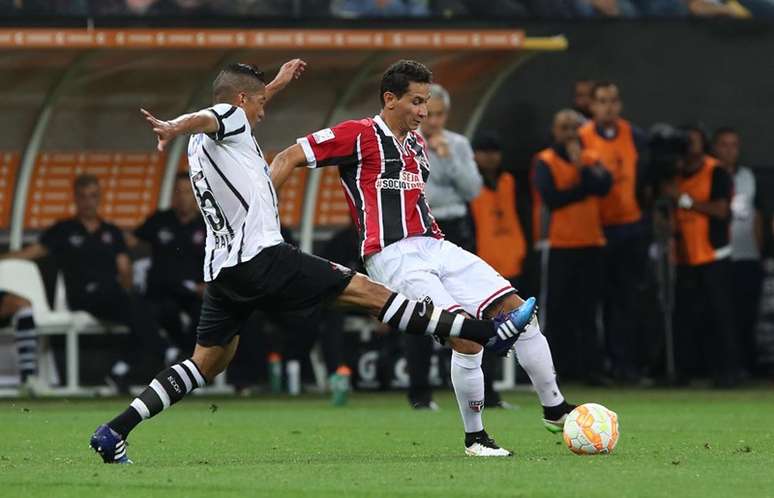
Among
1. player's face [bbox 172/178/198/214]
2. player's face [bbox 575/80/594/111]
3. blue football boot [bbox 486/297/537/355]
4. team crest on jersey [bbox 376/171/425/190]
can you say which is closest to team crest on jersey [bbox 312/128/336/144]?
team crest on jersey [bbox 376/171/425/190]

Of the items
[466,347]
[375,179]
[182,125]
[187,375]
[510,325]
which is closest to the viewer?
[182,125]

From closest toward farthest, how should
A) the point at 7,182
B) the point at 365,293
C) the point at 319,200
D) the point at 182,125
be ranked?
the point at 182,125 < the point at 365,293 < the point at 7,182 < the point at 319,200

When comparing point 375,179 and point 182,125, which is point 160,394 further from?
point 375,179

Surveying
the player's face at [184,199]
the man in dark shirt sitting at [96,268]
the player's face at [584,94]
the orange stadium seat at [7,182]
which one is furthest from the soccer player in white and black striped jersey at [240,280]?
the player's face at [584,94]

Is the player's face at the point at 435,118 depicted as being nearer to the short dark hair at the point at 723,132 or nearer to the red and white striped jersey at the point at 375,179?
the red and white striped jersey at the point at 375,179

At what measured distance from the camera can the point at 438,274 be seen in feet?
29.6

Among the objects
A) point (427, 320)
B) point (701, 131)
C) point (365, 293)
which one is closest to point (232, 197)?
point (365, 293)

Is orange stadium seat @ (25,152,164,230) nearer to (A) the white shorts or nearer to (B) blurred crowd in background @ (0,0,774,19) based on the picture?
(B) blurred crowd in background @ (0,0,774,19)

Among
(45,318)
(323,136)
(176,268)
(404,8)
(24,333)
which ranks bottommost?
(24,333)

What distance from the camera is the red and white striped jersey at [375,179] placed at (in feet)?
29.9

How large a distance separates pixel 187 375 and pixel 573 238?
23.9 feet

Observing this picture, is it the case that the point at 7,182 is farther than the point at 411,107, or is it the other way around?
the point at 7,182

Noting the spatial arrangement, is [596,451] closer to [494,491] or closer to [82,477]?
[494,491]

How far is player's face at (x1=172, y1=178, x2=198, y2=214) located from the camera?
49.9ft
